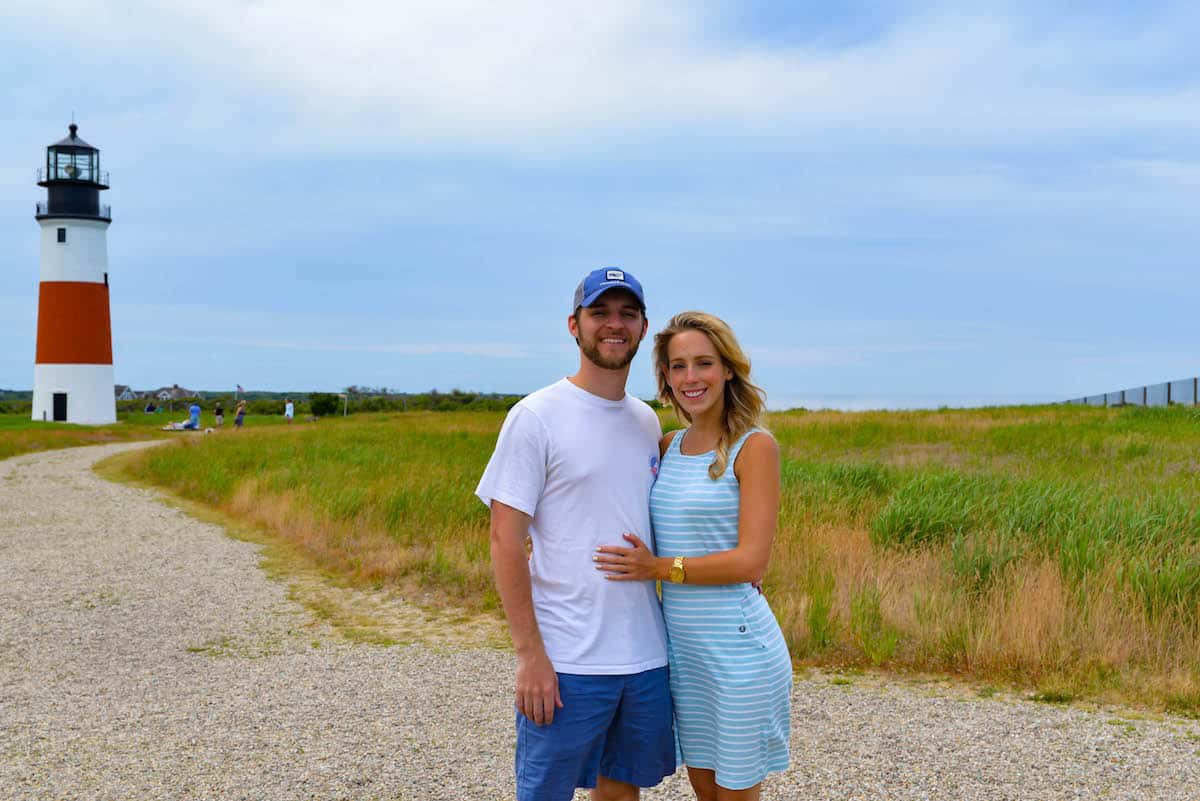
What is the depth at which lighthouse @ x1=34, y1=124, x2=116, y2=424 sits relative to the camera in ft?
120

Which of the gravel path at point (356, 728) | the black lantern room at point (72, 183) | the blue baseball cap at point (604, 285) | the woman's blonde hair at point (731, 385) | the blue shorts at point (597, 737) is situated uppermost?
the black lantern room at point (72, 183)

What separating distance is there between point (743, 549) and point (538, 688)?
74 cm

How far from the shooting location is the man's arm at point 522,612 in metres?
2.77

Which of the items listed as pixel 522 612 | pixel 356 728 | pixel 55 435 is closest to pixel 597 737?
pixel 522 612

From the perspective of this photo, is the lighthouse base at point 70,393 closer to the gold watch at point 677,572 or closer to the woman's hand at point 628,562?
the woman's hand at point 628,562

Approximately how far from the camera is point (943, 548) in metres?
8.72

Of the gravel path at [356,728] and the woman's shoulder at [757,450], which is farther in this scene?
the gravel path at [356,728]

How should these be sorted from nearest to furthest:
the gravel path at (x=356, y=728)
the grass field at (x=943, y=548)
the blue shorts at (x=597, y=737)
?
the blue shorts at (x=597, y=737) < the gravel path at (x=356, y=728) < the grass field at (x=943, y=548)

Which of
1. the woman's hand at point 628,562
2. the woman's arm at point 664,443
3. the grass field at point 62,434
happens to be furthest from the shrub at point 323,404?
the woman's hand at point 628,562

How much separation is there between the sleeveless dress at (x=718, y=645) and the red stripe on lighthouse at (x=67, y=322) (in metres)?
39.8

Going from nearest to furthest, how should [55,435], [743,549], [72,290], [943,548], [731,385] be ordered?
[743,549], [731,385], [943,548], [55,435], [72,290]

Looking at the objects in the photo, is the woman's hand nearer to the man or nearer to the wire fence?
the man

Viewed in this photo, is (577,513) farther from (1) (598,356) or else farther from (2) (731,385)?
(2) (731,385)

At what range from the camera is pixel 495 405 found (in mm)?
47875
